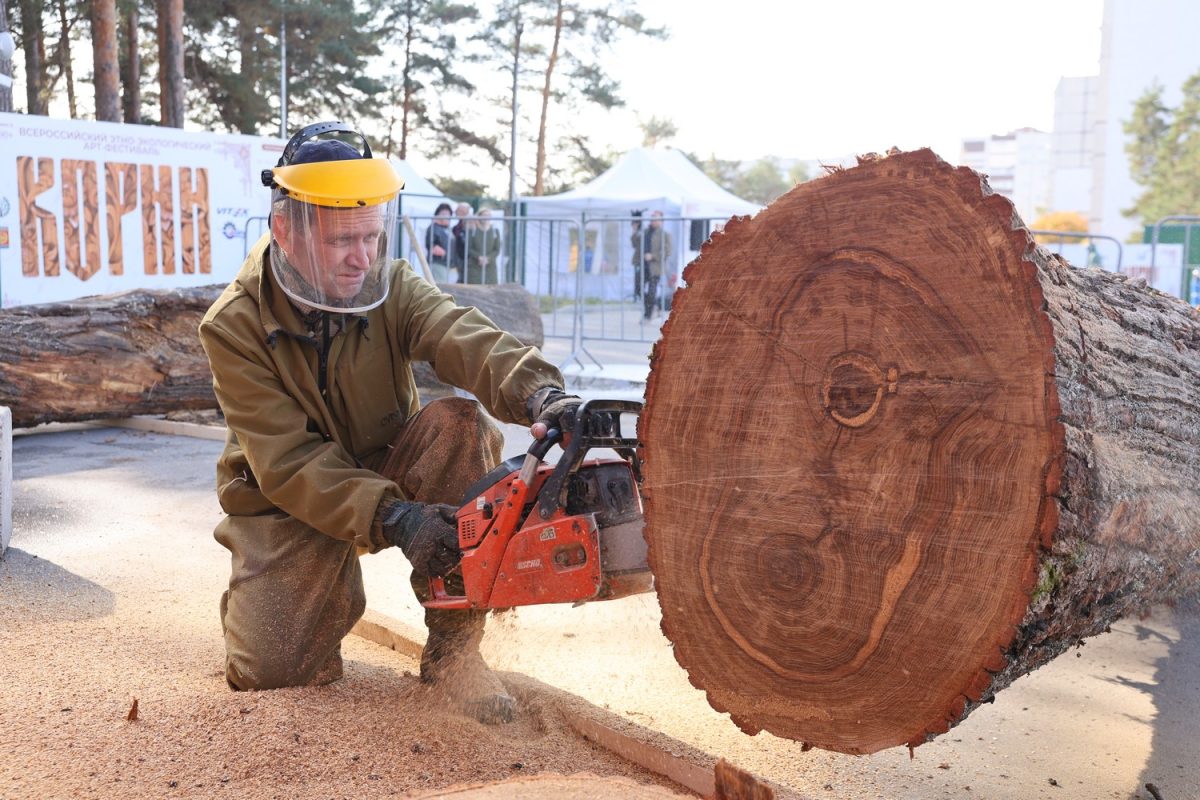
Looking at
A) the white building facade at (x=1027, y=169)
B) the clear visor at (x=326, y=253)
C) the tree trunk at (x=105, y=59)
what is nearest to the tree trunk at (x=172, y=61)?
the tree trunk at (x=105, y=59)

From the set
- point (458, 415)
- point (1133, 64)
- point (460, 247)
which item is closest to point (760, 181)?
point (1133, 64)

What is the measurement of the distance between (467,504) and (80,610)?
1.85 metres

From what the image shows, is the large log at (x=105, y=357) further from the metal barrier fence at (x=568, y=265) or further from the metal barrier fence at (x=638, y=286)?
the metal barrier fence at (x=638, y=286)

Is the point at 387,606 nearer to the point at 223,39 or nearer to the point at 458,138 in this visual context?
the point at 223,39

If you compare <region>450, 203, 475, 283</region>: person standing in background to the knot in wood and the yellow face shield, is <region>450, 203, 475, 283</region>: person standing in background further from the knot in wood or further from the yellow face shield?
the knot in wood

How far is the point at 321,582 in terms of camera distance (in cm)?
304

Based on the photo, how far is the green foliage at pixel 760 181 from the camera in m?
59.9

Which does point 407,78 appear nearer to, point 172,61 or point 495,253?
point 172,61

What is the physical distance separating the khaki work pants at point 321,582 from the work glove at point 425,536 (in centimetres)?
39

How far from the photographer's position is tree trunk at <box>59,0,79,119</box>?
23.2 m

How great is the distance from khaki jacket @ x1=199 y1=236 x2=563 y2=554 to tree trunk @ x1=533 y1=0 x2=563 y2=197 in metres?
30.5

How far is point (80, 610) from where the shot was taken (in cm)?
360

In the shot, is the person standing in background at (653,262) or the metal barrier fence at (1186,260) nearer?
the metal barrier fence at (1186,260)

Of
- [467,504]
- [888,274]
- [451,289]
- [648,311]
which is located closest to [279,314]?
[467,504]
